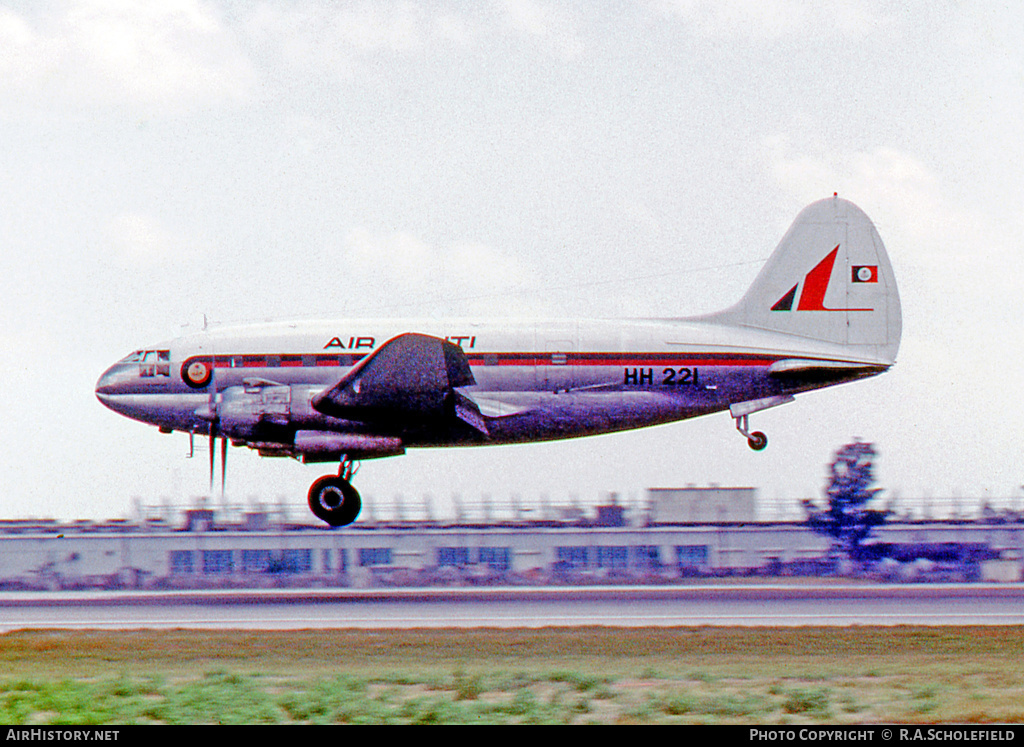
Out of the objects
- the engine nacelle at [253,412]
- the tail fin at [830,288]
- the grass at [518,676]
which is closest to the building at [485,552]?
the grass at [518,676]

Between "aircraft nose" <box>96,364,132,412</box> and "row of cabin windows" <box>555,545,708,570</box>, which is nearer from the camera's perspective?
"aircraft nose" <box>96,364,132,412</box>

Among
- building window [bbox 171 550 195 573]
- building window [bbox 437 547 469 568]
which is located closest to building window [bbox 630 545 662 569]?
building window [bbox 437 547 469 568]

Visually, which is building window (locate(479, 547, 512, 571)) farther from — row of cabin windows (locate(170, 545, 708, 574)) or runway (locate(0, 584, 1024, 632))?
runway (locate(0, 584, 1024, 632))

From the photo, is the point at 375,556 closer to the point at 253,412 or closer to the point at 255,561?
the point at 255,561

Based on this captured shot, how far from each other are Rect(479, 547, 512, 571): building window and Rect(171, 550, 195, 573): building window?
1081 inches

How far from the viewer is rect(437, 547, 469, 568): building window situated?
102125 millimetres

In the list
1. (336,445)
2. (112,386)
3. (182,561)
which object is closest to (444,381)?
(336,445)

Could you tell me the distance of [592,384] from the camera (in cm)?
3469

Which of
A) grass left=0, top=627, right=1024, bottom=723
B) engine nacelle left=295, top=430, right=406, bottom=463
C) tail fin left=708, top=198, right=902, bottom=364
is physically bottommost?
grass left=0, top=627, right=1024, bottom=723

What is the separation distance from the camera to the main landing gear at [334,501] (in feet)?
107

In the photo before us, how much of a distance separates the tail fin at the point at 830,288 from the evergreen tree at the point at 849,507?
74631mm

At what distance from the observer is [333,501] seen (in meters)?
32.7

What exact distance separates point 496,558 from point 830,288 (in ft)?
225

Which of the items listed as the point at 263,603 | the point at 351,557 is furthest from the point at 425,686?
the point at 351,557
